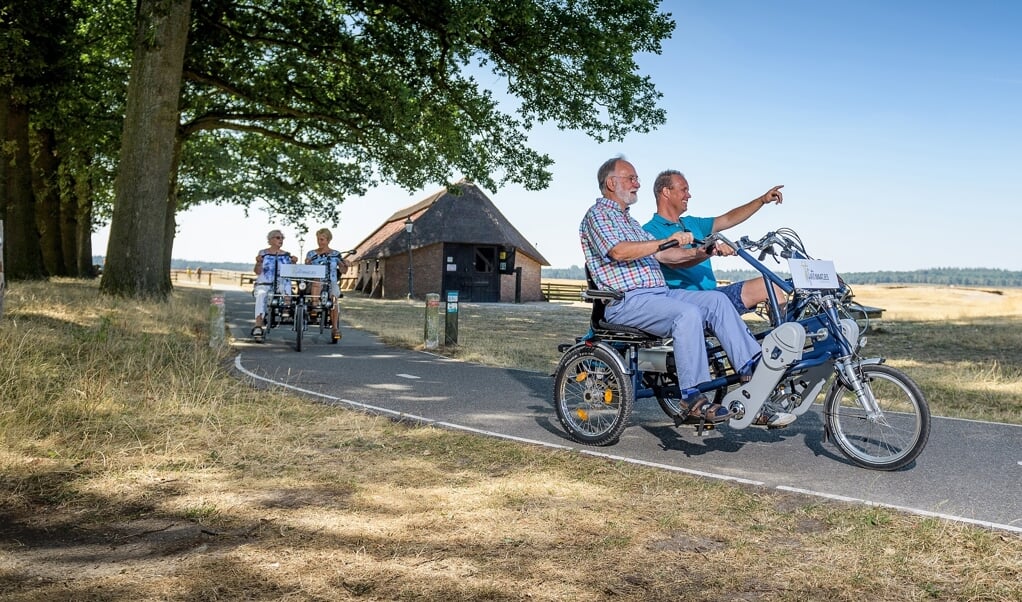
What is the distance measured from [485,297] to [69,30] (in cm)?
2929

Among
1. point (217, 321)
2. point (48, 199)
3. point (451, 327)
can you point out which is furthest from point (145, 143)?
point (48, 199)

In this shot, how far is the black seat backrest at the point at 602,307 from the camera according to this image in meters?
5.98

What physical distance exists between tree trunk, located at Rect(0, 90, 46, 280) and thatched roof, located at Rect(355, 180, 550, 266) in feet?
79.5

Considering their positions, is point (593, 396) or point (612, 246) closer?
point (612, 246)

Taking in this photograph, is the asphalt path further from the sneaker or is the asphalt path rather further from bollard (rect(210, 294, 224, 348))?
bollard (rect(210, 294, 224, 348))

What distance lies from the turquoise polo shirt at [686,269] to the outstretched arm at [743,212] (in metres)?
0.08

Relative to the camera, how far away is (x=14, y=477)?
4805mm

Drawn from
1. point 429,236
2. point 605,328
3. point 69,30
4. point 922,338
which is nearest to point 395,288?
point 429,236

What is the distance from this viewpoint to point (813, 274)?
5539 millimetres

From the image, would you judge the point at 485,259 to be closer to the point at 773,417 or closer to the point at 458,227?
the point at 458,227

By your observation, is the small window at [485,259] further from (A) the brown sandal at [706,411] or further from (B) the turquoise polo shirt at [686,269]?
(A) the brown sandal at [706,411]

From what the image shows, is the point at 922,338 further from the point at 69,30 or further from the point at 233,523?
the point at 69,30

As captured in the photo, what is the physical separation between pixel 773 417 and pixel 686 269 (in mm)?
1555

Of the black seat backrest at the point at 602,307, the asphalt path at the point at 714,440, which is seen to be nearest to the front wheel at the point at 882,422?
the asphalt path at the point at 714,440
